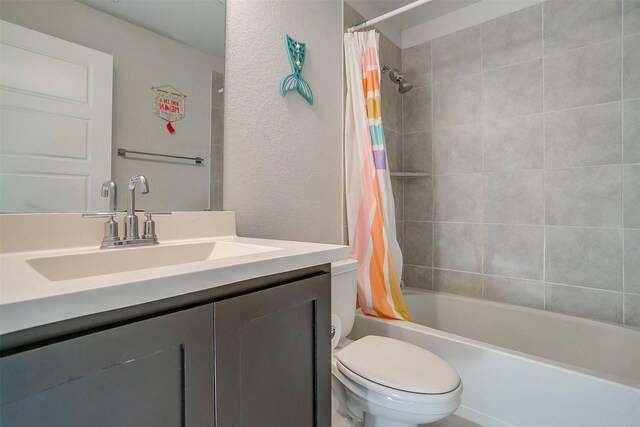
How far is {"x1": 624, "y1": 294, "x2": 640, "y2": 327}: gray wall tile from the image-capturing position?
162 centimetres

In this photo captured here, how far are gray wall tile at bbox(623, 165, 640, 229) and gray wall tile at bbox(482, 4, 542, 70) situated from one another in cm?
83

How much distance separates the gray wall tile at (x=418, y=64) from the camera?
7.65 ft

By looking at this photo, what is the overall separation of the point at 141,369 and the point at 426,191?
7.14 feet

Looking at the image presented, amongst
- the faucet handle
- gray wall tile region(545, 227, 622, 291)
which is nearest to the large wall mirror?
the faucet handle

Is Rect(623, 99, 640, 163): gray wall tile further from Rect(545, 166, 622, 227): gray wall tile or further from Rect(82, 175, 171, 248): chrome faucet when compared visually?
Rect(82, 175, 171, 248): chrome faucet

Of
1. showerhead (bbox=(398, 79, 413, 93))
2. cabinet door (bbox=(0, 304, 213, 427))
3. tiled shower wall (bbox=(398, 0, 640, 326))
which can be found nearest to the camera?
cabinet door (bbox=(0, 304, 213, 427))

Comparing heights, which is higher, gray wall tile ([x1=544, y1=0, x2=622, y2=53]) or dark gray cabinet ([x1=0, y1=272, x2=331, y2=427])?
gray wall tile ([x1=544, y1=0, x2=622, y2=53])

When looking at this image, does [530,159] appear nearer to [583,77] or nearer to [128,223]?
[583,77]

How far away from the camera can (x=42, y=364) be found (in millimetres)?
393

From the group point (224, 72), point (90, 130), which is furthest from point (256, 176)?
point (90, 130)

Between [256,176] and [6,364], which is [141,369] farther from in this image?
[256,176]

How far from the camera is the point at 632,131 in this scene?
64.2 inches

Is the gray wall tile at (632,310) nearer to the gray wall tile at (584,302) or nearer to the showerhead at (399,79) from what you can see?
the gray wall tile at (584,302)

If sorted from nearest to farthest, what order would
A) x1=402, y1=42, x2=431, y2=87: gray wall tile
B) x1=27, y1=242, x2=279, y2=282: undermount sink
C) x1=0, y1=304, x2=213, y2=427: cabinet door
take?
x1=0, y1=304, x2=213, y2=427: cabinet door < x1=27, y1=242, x2=279, y2=282: undermount sink < x1=402, y1=42, x2=431, y2=87: gray wall tile
